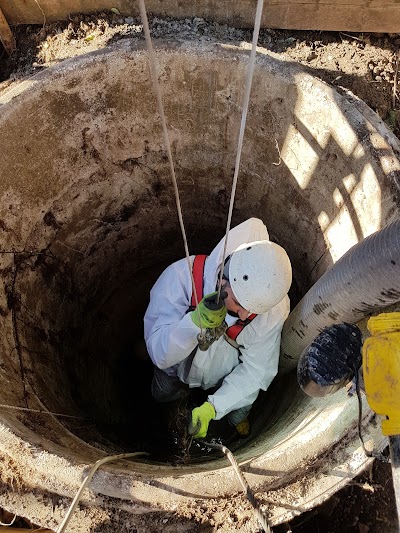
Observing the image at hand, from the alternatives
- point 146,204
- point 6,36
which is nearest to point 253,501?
point 146,204

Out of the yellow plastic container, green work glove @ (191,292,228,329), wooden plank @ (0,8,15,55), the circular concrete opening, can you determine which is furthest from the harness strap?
wooden plank @ (0,8,15,55)

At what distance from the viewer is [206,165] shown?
338 centimetres

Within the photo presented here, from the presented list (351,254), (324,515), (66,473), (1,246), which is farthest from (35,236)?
(324,515)

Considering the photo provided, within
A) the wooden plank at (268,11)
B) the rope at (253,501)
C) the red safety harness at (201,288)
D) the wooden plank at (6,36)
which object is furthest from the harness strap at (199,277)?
the wooden plank at (6,36)

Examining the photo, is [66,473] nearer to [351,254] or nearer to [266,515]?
[266,515]

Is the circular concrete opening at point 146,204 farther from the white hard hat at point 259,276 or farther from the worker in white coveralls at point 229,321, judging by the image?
the white hard hat at point 259,276

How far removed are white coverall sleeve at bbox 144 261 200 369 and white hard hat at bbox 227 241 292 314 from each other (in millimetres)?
407

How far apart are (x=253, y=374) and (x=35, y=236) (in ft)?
5.27

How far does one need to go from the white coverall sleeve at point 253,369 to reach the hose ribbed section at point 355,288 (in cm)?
10

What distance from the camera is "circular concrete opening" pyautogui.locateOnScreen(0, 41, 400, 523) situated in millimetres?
2229

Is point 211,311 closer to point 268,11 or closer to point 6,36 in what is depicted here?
point 268,11

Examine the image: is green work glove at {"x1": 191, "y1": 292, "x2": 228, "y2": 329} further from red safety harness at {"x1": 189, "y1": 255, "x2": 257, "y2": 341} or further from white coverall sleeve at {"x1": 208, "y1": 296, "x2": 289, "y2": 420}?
white coverall sleeve at {"x1": 208, "y1": 296, "x2": 289, "y2": 420}

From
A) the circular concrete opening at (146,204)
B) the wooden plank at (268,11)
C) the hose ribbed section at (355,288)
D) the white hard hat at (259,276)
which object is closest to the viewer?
the hose ribbed section at (355,288)

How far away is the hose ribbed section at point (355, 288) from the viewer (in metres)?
1.96
